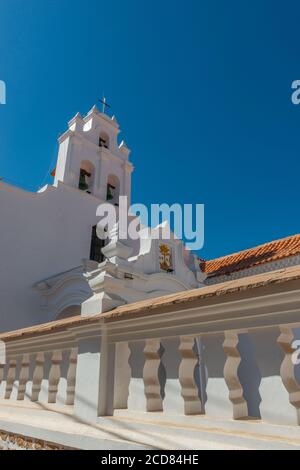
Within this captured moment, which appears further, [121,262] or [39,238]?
[39,238]

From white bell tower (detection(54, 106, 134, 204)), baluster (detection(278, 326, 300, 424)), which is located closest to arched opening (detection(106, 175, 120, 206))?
white bell tower (detection(54, 106, 134, 204))

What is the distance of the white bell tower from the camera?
13.3 m

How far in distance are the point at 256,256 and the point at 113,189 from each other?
6.03 m

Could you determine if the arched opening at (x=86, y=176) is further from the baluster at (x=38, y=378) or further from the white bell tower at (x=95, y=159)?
the baluster at (x=38, y=378)

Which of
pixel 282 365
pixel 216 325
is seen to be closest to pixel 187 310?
pixel 216 325

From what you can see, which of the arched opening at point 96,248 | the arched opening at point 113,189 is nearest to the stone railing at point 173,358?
the arched opening at point 96,248

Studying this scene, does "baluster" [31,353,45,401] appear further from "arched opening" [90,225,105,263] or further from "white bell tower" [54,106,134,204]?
"white bell tower" [54,106,134,204]

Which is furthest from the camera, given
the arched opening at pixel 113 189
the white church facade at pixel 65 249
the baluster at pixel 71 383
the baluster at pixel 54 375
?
the arched opening at pixel 113 189

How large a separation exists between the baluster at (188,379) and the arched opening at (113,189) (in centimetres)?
1177

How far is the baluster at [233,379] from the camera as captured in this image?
2.23 metres

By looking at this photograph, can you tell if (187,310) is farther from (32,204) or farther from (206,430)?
(32,204)

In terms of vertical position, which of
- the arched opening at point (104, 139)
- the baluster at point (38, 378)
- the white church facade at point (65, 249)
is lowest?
the baluster at point (38, 378)
